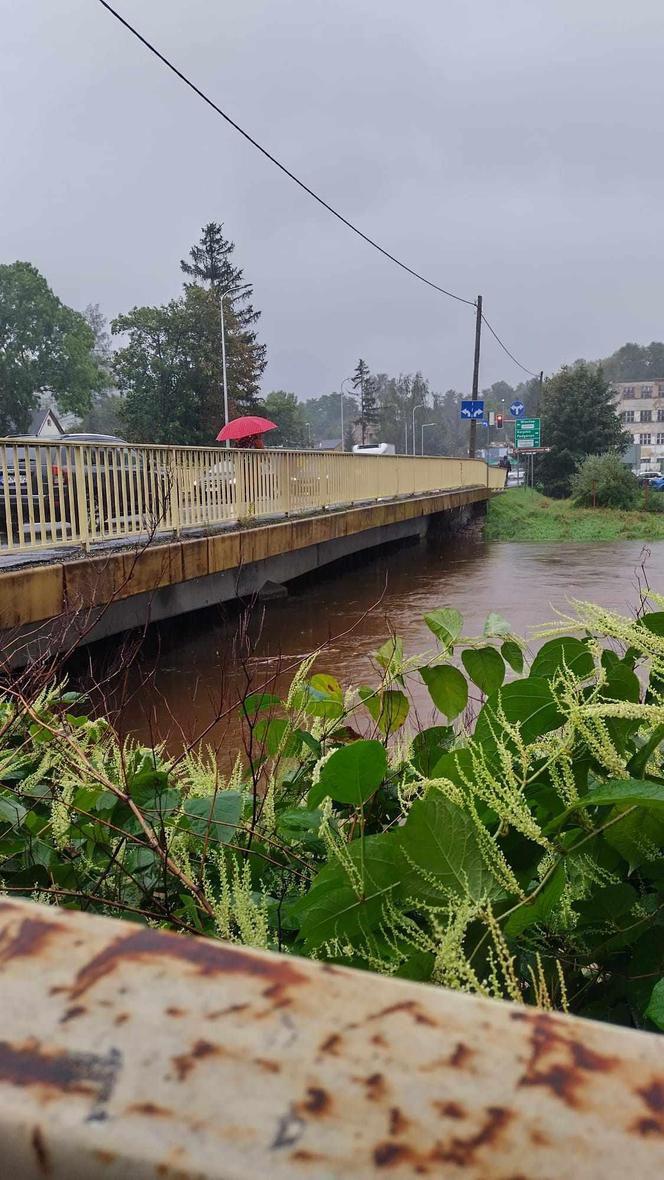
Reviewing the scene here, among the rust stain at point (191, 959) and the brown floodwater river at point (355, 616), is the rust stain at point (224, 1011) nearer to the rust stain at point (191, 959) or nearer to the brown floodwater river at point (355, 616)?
the rust stain at point (191, 959)

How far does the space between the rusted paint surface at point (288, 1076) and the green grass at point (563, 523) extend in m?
29.1

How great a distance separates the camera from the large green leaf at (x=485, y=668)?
144 cm

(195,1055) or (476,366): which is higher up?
(476,366)

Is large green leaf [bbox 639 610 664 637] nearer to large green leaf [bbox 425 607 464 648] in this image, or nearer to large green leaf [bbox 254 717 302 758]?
large green leaf [bbox 425 607 464 648]

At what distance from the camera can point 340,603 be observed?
14.6 metres

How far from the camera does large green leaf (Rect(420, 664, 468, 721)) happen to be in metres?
1.57

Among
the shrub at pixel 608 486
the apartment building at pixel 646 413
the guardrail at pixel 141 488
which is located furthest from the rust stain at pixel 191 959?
the apartment building at pixel 646 413

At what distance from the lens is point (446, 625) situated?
1.61 meters

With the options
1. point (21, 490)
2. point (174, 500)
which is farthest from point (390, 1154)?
point (174, 500)

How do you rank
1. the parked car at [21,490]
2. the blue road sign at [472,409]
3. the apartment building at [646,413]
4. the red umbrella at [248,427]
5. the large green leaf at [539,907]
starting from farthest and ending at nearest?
the apartment building at [646,413], the blue road sign at [472,409], the red umbrella at [248,427], the parked car at [21,490], the large green leaf at [539,907]

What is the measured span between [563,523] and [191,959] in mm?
32380

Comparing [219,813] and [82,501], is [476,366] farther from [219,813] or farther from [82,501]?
[219,813]

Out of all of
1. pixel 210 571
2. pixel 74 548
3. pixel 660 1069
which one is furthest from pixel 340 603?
pixel 660 1069

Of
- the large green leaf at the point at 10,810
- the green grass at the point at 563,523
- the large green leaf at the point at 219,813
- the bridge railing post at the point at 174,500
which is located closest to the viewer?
the large green leaf at the point at 219,813
